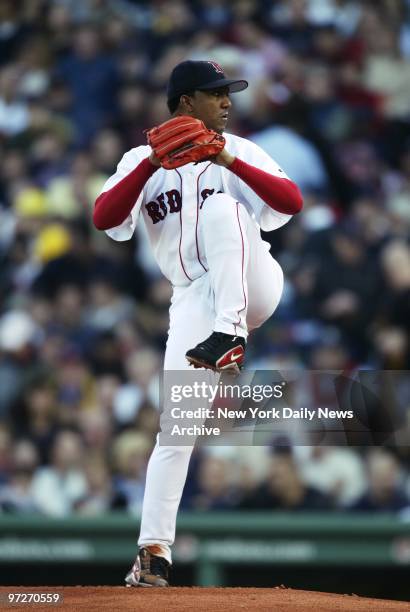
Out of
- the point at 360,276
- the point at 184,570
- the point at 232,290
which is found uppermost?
the point at 360,276

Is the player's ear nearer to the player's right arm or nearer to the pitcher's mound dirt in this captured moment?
the player's right arm

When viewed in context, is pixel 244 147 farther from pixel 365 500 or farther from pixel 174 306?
pixel 365 500

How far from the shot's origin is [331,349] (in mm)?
6570

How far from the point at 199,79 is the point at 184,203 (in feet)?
1.38

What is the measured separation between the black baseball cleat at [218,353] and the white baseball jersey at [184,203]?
0.40 m

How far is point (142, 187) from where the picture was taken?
3877mm

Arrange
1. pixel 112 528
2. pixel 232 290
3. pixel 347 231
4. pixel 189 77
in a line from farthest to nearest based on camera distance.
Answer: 1. pixel 347 231
2. pixel 112 528
3. pixel 189 77
4. pixel 232 290

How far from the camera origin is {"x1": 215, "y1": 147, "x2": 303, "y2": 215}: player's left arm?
12.4 ft

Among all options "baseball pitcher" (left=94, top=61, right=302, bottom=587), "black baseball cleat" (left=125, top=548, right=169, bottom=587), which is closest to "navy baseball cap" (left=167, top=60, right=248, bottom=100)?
"baseball pitcher" (left=94, top=61, right=302, bottom=587)

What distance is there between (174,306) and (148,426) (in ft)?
8.25

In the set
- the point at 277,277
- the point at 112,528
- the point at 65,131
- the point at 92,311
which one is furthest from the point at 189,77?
the point at 65,131

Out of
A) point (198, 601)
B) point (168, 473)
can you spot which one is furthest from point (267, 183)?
point (198, 601)

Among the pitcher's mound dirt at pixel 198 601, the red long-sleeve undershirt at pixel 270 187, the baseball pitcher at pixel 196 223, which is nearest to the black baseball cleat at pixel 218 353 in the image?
the baseball pitcher at pixel 196 223

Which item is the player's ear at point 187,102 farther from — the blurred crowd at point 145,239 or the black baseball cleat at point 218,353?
the blurred crowd at point 145,239
